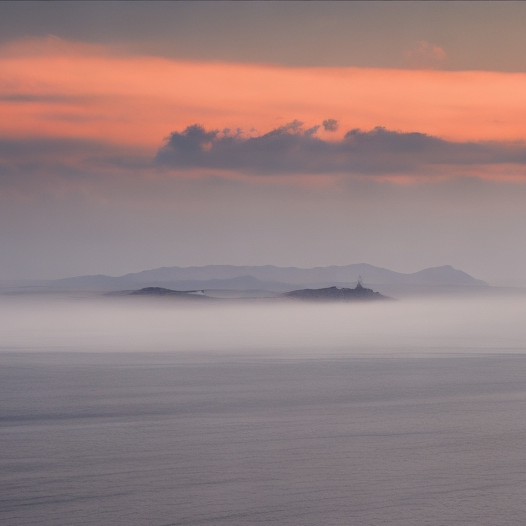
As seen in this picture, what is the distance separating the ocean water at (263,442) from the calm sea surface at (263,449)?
0.12 ft

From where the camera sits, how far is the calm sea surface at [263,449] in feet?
35.9

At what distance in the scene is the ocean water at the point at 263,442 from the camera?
11000mm

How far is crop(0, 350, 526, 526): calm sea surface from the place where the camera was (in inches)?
431

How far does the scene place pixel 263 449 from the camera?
1417cm

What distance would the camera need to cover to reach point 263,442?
14766mm

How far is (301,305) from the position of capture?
11756 centimetres

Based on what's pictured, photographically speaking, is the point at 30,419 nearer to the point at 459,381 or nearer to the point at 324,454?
the point at 324,454

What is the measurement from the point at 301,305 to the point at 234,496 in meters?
→ 106

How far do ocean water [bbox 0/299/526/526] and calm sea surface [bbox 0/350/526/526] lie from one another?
4 cm

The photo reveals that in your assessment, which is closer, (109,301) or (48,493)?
(48,493)

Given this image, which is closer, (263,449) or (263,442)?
(263,449)

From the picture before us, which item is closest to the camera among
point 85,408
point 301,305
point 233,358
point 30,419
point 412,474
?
point 412,474

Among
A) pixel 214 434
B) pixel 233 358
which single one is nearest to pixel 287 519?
pixel 214 434

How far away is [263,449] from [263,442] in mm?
594
